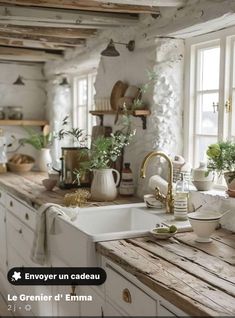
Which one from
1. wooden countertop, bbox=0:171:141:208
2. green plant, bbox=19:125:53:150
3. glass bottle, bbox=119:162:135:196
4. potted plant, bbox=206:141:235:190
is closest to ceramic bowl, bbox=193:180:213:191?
potted plant, bbox=206:141:235:190

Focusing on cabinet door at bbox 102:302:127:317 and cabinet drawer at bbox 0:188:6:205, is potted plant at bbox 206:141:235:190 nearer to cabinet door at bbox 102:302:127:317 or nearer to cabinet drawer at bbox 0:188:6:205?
cabinet door at bbox 102:302:127:317

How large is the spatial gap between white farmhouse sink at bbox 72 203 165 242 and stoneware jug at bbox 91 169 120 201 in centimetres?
19

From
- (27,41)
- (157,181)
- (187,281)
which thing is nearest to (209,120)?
(157,181)

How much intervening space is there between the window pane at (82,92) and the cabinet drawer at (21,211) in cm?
124

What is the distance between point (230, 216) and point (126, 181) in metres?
0.83

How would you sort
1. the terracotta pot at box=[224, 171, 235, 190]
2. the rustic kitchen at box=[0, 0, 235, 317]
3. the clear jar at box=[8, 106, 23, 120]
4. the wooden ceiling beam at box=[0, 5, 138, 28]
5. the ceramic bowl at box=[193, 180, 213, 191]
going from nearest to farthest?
the rustic kitchen at box=[0, 0, 235, 317] → the terracotta pot at box=[224, 171, 235, 190] → the ceramic bowl at box=[193, 180, 213, 191] → the wooden ceiling beam at box=[0, 5, 138, 28] → the clear jar at box=[8, 106, 23, 120]

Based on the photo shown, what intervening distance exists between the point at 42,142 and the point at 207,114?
2059 millimetres

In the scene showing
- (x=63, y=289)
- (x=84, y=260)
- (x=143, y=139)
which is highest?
(x=143, y=139)

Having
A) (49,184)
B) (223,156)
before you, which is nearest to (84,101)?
(49,184)

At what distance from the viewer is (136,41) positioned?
2449 mm

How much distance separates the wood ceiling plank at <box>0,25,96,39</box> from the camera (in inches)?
105

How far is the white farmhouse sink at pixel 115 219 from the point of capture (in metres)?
2.02

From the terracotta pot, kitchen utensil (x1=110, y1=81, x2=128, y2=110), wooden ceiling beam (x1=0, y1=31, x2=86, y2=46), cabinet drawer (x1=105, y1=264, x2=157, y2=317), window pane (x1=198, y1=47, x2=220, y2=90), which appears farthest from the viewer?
wooden ceiling beam (x1=0, y1=31, x2=86, y2=46)

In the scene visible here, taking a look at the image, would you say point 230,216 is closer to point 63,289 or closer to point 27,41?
point 63,289
